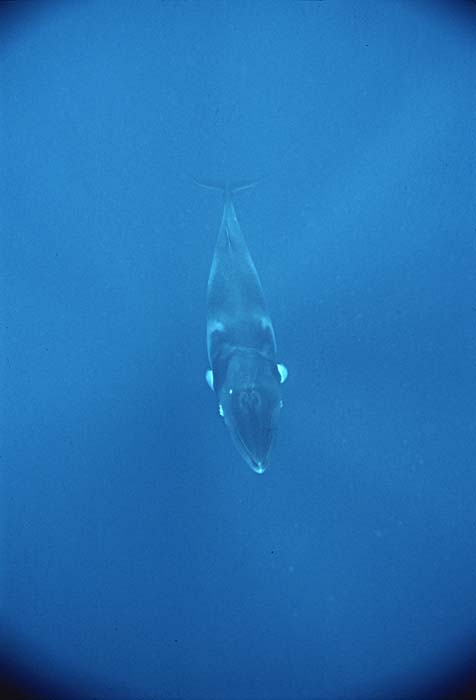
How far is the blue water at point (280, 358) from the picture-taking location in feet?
22.1

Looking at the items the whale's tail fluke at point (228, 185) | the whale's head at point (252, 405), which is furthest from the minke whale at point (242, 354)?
the whale's tail fluke at point (228, 185)

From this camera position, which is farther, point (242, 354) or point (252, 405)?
point (242, 354)

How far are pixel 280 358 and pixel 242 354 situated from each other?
78.3 inches

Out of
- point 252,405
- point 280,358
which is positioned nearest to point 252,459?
point 252,405

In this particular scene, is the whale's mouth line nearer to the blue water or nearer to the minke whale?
the minke whale

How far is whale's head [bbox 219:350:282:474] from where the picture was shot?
5.01 meters

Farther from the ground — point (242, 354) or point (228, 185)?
point (228, 185)

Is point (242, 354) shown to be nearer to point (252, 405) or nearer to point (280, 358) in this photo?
point (252, 405)

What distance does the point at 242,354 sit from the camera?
529 centimetres

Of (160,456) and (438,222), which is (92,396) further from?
(438,222)

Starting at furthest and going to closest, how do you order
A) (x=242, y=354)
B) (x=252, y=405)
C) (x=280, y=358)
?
(x=280, y=358) < (x=242, y=354) < (x=252, y=405)

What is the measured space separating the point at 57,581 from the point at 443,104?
9.27 meters

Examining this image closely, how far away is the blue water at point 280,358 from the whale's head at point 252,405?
196cm

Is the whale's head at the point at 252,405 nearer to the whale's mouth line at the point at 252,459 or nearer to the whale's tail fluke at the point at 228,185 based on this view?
the whale's mouth line at the point at 252,459
